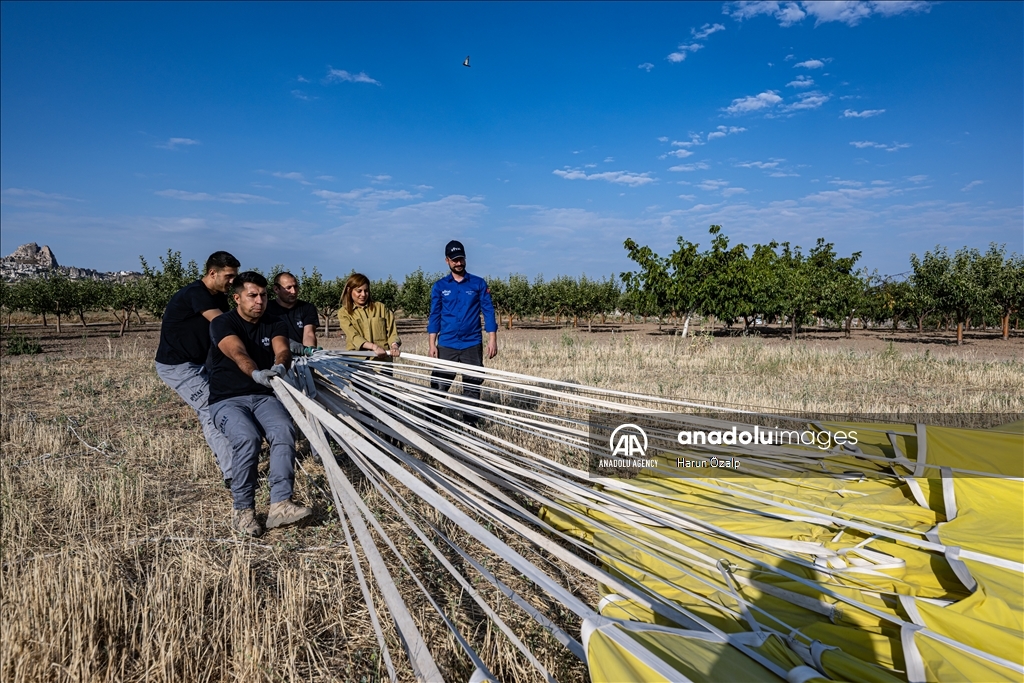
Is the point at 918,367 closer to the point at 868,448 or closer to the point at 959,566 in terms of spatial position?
the point at 868,448

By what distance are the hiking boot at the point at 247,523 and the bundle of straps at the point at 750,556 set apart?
599 mm

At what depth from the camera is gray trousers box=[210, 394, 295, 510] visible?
2.63m

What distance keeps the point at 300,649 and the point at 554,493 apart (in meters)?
1.28

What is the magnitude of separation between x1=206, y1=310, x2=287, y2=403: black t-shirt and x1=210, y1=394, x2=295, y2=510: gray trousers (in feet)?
0.37

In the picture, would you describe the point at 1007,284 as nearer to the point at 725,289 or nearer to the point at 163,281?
the point at 725,289

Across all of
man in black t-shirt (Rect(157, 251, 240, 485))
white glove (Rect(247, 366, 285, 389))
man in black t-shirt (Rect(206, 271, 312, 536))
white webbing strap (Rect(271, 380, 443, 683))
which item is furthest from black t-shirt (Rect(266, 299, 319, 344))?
white webbing strap (Rect(271, 380, 443, 683))

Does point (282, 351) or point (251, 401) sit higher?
point (282, 351)

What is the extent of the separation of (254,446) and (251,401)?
1.04ft

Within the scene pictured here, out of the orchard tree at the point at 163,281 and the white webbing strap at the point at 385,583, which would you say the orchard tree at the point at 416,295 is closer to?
the orchard tree at the point at 163,281

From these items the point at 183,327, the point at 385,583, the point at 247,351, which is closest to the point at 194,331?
the point at 183,327

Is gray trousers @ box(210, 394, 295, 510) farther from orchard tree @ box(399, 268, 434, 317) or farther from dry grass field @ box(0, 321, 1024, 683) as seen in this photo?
orchard tree @ box(399, 268, 434, 317)

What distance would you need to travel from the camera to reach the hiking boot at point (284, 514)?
2.55m

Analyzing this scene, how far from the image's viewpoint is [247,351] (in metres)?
2.93

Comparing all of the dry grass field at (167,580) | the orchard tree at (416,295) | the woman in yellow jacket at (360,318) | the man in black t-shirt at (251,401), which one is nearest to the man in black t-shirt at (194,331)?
the man in black t-shirt at (251,401)
